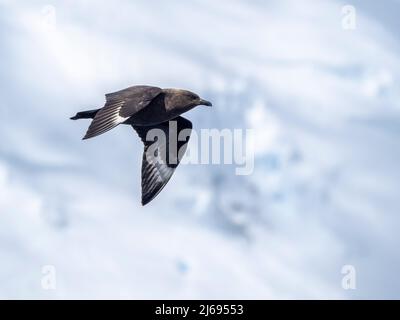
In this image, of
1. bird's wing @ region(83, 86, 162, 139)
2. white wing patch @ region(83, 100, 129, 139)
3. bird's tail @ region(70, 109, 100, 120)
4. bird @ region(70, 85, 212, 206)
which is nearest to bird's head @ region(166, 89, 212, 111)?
bird @ region(70, 85, 212, 206)

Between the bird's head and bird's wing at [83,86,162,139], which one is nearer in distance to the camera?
bird's wing at [83,86,162,139]

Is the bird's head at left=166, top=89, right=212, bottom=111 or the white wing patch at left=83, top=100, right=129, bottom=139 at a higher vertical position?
the bird's head at left=166, top=89, right=212, bottom=111

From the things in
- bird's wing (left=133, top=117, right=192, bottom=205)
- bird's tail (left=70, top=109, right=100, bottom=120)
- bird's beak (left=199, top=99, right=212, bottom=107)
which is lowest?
bird's wing (left=133, top=117, right=192, bottom=205)

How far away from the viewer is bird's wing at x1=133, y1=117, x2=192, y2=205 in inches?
790

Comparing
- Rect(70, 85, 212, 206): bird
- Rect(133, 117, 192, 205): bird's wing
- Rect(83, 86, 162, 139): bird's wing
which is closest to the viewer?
Rect(83, 86, 162, 139): bird's wing

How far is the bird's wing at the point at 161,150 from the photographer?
20.1 m

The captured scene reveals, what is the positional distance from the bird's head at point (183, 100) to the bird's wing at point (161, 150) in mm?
651

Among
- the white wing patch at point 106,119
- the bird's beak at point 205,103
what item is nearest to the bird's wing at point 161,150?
the bird's beak at point 205,103

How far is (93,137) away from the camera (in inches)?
684

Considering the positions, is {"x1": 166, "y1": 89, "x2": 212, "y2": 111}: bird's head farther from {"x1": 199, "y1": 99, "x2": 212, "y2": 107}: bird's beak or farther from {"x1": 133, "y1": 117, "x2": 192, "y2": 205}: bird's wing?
{"x1": 133, "y1": 117, "x2": 192, "y2": 205}: bird's wing

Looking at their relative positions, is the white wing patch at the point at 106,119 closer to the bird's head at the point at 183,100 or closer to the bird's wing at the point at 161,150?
the bird's head at the point at 183,100

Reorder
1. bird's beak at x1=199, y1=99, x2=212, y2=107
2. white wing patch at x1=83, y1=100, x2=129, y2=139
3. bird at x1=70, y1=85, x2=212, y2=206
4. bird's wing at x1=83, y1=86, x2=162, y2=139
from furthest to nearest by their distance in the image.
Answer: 1. bird's beak at x1=199, y1=99, x2=212, y2=107
2. bird at x1=70, y1=85, x2=212, y2=206
3. bird's wing at x1=83, y1=86, x2=162, y2=139
4. white wing patch at x1=83, y1=100, x2=129, y2=139
